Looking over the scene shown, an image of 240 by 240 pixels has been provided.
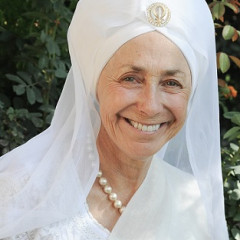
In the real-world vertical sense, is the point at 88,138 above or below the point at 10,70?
above

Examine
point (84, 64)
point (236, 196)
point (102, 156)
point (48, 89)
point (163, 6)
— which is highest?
point (163, 6)

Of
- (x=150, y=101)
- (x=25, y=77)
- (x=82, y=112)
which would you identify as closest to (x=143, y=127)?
(x=150, y=101)

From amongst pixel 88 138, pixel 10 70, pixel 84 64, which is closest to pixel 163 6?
pixel 84 64

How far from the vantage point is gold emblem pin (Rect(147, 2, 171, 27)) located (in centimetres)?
193

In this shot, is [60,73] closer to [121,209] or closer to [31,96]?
[31,96]

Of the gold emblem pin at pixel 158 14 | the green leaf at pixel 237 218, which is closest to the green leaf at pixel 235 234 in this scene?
the green leaf at pixel 237 218

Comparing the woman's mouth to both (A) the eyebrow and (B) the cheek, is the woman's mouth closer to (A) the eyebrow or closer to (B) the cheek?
(B) the cheek

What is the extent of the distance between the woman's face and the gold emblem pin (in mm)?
37

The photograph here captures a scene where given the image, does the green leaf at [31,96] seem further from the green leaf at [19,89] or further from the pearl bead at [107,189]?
the pearl bead at [107,189]

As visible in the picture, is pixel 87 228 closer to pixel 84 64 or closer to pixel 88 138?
pixel 88 138

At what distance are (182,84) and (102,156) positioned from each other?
16.0 inches

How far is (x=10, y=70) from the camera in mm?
3293

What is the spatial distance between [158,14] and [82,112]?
0.41 metres

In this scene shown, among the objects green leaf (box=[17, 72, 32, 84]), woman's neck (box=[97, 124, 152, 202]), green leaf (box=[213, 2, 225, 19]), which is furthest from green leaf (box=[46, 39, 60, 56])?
woman's neck (box=[97, 124, 152, 202])
